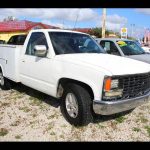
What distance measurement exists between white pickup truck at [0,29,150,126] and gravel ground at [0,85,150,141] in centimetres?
29

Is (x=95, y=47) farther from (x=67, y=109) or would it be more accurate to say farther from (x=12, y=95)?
(x=12, y=95)

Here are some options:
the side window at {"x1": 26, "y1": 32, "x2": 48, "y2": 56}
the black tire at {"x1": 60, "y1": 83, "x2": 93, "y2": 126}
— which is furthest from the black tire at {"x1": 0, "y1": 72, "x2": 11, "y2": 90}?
the black tire at {"x1": 60, "y1": 83, "x2": 93, "y2": 126}

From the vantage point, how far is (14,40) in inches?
361

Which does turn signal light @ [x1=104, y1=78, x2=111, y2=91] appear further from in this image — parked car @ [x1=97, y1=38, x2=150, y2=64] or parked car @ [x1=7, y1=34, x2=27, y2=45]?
parked car @ [x1=97, y1=38, x2=150, y2=64]

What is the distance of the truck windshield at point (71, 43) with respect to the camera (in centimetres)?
581

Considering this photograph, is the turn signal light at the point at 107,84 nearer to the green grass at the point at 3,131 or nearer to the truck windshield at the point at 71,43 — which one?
the truck windshield at the point at 71,43

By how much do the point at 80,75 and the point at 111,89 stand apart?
2.10ft

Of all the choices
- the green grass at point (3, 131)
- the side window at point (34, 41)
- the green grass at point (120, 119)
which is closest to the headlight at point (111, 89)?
the green grass at point (120, 119)

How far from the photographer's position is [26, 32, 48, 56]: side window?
20.2 ft

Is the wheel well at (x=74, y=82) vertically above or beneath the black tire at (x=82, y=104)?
above

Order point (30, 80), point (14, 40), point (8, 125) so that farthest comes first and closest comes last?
point (14, 40) < point (30, 80) < point (8, 125)

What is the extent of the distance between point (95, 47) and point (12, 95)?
2.70 meters

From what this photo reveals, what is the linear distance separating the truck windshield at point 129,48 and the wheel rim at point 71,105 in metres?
5.18

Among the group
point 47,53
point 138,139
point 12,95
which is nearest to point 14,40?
point 12,95
